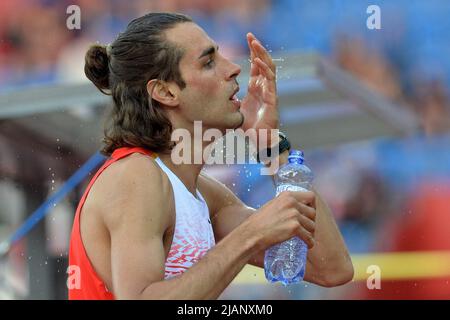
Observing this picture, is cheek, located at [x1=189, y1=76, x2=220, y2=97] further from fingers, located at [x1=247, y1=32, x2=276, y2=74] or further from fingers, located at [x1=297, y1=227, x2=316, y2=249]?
fingers, located at [x1=297, y1=227, x2=316, y2=249]

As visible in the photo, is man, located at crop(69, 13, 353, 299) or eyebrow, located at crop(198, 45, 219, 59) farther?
eyebrow, located at crop(198, 45, 219, 59)

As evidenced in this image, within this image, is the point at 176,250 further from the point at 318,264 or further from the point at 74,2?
the point at 74,2

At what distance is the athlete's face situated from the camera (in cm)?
268

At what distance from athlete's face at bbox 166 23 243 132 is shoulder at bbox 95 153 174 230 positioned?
265mm

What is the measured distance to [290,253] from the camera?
9.03ft

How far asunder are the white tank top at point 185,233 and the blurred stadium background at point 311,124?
2.21m

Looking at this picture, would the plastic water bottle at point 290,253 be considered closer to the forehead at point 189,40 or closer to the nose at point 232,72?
the nose at point 232,72

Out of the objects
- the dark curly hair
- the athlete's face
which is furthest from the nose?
the dark curly hair

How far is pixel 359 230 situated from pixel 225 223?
2.01 metres

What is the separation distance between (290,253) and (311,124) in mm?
2341

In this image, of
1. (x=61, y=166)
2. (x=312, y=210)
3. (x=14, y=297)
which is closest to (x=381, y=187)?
(x=61, y=166)

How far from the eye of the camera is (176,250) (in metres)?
2.50

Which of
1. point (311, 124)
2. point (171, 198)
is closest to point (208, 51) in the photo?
point (171, 198)

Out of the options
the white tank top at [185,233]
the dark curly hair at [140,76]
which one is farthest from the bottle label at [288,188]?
the dark curly hair at [140,76]
